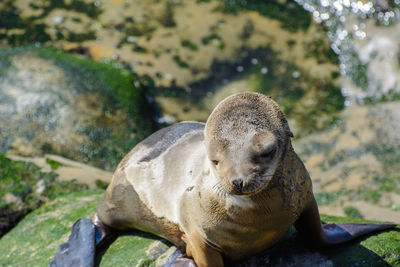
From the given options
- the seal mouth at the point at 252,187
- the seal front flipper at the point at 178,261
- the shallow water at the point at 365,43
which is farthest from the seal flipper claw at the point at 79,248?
the shallow water at the point at 365,43

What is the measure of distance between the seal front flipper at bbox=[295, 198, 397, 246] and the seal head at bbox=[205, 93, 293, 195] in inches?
30.9

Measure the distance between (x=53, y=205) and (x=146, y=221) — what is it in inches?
65.0

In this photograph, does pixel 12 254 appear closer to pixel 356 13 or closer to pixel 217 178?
pixel 217 178

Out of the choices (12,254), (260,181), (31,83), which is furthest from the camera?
(31,83)

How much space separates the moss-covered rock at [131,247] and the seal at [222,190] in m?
0.10

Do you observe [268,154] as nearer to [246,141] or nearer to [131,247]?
[246,141]

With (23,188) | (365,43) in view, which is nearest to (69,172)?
(23,188)

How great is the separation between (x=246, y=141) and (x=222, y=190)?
41cm

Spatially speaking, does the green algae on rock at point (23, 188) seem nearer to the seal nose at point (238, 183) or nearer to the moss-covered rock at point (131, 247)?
the moss-covered rock at point (131, 247)

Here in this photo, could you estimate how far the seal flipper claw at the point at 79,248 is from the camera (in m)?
4.02

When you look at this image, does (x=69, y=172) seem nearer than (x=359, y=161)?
Yes

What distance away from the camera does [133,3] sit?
10.3 m

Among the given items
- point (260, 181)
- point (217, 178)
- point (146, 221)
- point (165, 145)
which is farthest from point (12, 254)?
point (260, 181)

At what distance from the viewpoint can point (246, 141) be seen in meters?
2.71
